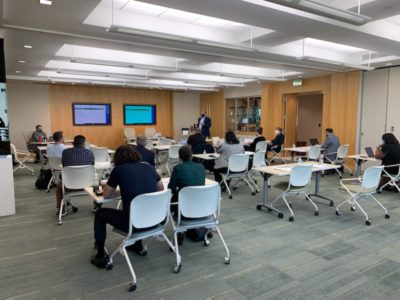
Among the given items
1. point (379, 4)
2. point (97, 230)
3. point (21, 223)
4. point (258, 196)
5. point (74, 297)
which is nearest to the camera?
point (74, 297)

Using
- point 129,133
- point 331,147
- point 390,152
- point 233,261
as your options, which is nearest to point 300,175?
point 233,261

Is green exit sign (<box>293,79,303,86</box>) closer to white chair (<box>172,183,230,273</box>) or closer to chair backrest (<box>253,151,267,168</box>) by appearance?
chair backrest (<box>253,151,267,168</box>)

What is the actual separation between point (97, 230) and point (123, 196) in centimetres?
55

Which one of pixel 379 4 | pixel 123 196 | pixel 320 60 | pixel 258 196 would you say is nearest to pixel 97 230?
pixel 123 196

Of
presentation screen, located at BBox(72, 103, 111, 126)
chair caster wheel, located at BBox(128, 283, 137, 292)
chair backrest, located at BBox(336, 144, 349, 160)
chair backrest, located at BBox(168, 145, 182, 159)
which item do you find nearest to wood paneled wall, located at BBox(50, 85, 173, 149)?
presentation screen, located at BBox(72, 103, 111, 126)

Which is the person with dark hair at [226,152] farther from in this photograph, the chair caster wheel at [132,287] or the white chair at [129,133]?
the white chair at [129,133]

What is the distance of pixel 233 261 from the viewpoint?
126 inches

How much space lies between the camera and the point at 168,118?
1477cm

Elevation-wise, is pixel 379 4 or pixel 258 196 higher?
pixel 379 4

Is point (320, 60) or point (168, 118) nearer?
point (320, 60)

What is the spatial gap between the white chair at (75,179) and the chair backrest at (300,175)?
294 centimetres

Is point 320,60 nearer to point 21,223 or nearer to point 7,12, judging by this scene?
point 7,12

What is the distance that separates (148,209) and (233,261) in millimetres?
1168

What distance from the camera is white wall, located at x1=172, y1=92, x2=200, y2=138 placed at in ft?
48.3
